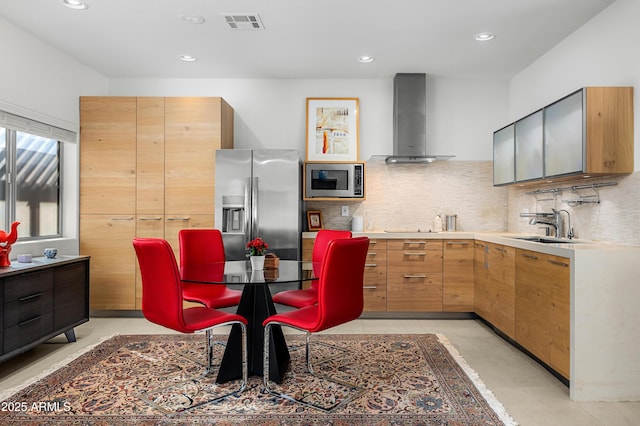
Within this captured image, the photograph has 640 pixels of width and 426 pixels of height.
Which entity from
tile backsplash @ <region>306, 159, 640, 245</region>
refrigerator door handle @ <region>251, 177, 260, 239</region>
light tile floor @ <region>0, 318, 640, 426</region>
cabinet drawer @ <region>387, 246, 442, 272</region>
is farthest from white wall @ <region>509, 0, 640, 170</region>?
refrigerator door handle @ <region>251, 177, 260, 239</region>

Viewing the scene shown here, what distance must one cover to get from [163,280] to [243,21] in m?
2.27

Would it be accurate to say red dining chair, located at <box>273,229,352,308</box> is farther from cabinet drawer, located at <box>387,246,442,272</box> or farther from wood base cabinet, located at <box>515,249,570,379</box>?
wood base cabinet, located at <box>515,249,570,379</box>

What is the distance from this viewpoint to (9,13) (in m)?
3.40

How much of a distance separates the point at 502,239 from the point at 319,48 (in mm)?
2460

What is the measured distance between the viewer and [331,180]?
4.79 metres

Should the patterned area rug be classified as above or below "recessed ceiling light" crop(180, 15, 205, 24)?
below

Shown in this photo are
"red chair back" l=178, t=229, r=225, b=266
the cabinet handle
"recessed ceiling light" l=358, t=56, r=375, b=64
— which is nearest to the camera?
the cabinet handle

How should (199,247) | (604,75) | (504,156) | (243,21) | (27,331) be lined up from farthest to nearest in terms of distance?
(504,156)
(199,247)
(243,21)
(604,75)
(27,331)

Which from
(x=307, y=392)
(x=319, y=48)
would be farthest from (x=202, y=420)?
(x=319, y=48)

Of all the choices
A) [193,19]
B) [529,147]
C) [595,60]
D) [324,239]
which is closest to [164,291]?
[324,239]

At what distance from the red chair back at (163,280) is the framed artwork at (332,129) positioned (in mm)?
2809

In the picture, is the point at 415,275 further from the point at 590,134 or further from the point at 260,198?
the point at 590,134

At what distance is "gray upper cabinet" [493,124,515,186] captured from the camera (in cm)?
419

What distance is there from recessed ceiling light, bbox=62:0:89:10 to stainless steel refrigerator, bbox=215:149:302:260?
1711 millimetres
